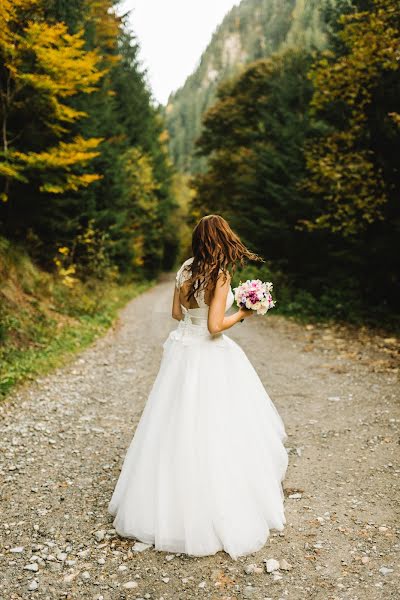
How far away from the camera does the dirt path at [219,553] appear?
3.42 meters

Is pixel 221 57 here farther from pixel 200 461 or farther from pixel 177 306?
pixel 200 461

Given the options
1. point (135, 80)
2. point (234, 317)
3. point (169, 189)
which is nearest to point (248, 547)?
point (234, 317)

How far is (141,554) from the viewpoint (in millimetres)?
3783

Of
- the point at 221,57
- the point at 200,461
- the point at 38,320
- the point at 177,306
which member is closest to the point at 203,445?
the point at 200,461

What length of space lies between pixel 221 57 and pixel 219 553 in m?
194

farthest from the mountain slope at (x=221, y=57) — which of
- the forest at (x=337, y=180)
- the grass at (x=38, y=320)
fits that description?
the grass at (x=38, y=320)

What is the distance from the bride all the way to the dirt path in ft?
0.63

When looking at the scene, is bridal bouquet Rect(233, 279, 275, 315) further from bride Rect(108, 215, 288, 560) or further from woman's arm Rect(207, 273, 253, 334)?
woman's arm Rect(207, 273, 253, 334)

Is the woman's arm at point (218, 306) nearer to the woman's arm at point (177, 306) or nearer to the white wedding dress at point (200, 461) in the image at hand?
the white wedding dress at point (200, 461)

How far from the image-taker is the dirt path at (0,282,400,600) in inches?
135

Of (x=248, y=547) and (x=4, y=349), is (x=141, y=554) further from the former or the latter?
(x=4, y=349)

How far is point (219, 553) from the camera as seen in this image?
3711 mm

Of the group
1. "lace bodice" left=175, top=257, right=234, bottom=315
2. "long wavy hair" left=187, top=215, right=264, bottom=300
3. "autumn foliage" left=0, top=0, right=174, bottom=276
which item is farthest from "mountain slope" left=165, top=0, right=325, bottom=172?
"long wavy hair" left=187, top=215, right=264, bottom=300

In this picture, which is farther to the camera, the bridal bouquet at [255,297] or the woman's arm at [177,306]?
the woman's arm at [177,306]
